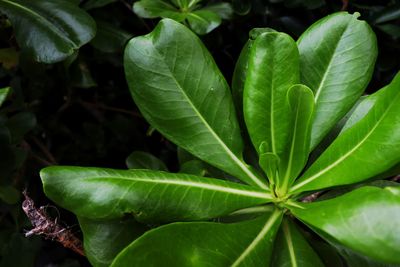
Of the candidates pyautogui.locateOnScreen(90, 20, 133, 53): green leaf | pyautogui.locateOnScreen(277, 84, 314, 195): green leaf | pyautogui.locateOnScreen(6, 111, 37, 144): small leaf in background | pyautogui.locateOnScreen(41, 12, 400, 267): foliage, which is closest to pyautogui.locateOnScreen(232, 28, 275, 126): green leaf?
pyautogui.locateOnScreen(41, 12, 400, 267): foliage

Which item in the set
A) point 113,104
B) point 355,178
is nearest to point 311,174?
point 355,178

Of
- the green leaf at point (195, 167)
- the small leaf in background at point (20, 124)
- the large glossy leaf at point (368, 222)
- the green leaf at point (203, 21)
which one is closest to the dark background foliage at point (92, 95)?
the small leaf in background at point (20, 124)

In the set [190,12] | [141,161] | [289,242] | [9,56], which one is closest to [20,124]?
[9,56]

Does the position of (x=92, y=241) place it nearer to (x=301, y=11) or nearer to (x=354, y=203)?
(x=354, y=203)

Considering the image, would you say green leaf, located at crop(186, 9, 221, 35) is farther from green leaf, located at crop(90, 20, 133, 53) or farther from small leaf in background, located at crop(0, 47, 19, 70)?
small leaf in background, located at crop(0, 47, 19, 70)

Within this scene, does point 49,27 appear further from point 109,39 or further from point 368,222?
point 368,222
